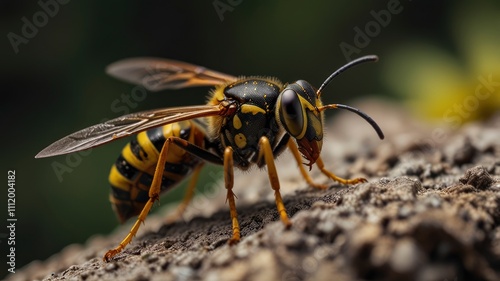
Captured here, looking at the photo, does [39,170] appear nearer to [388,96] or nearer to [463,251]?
[388,96]

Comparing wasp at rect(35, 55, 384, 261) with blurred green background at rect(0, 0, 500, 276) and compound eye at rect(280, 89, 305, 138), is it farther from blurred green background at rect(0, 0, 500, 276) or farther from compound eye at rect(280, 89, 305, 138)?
blurred green background at rect(0, 0, 500, 276)

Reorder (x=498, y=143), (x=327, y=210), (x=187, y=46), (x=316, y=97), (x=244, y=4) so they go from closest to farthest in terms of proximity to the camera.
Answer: (x=327, y=210), (x=316, y=97), (x=498, y=143), (x=244, y=4), (x=187, y=46)

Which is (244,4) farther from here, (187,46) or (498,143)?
(498,143)

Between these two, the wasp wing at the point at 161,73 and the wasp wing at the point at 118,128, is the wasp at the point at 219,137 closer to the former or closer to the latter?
the wasp wing at the point at 118,128

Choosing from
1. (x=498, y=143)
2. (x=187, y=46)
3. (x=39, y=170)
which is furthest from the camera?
(x=187, y=46)

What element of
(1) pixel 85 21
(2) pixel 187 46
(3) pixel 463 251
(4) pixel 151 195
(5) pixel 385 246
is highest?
(1) pixel 85 21

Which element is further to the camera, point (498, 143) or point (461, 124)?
point (461, 124)

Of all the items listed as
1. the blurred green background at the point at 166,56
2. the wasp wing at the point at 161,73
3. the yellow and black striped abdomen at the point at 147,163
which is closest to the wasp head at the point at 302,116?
the yellow and black striped abdomen at the point at 147,163

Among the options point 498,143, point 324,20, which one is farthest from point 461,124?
point 324,20

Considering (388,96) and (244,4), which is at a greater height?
(244,4)
